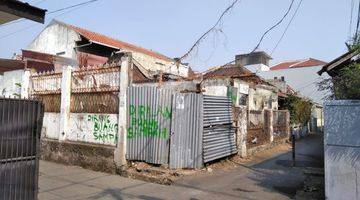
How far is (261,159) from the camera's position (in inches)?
594

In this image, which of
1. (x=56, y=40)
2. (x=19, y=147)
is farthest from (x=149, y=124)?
(x=56, y=40)

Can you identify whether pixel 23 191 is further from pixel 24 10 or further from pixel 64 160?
pixel 64 160

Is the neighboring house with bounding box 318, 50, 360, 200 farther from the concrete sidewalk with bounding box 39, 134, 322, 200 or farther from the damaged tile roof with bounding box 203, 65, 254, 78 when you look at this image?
the damaged tile roof with bounding box 203, 65, 254, 78

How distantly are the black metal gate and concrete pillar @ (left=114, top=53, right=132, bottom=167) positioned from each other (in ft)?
21.8

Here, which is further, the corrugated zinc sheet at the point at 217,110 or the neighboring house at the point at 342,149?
the corrugated zinc sheet at the point at 217,110

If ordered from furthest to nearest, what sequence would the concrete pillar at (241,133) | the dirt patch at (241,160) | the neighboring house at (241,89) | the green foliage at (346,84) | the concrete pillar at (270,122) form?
the concrete pillar at (270,122), the neighboring house at (241,89), the concrete pillar at (241,133), the dirt patch at (241,160), the green foliage at (346,84)

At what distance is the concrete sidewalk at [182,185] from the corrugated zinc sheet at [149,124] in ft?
3.35

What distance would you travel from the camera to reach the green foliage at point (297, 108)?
26.5 metres

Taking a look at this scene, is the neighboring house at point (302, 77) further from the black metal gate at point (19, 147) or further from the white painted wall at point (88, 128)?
the black metal gate at point (19, 147)

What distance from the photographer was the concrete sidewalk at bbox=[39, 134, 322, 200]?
903cm

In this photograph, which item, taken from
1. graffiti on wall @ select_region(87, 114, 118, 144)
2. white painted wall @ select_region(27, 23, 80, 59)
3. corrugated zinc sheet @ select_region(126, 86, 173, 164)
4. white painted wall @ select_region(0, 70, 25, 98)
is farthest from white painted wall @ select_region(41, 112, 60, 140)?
white painted wall @ select_region(27, 23, 80, 59)

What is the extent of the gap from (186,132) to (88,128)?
3.68m

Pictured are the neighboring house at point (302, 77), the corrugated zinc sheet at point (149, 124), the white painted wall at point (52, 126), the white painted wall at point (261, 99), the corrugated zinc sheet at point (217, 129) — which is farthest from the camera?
the neighboring house at point (302, 77)

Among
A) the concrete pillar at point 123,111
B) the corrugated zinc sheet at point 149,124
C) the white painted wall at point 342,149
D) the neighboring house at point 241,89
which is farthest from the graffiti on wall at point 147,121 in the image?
the white painted wall at point 342,149
